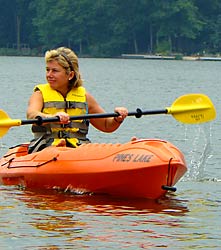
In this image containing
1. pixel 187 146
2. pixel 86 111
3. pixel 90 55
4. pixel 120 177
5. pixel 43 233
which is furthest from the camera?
pixel 90 55

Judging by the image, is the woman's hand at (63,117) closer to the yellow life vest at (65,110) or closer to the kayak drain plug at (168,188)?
the yellow life vest at (65,110)

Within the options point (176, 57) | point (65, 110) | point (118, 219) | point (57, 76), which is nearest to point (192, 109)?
point (65, 110)

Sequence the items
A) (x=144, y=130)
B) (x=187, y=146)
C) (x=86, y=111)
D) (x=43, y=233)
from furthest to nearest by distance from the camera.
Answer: (x=144, y=130), (x=187, y=146), (x=86, y=111), (x=43, y=233)

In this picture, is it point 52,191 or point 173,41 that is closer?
point 52,191

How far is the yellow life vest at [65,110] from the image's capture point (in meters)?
11.5

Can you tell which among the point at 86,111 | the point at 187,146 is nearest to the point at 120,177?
the point at 86,111

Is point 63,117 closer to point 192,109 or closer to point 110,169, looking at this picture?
point 110,169

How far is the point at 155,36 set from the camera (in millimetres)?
92312

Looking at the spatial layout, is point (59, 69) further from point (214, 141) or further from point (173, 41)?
point (173, 41)

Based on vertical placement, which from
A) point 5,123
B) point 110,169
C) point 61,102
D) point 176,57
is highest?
point 61,102

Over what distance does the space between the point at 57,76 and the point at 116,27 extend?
8088 cm

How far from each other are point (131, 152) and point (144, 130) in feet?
33.9

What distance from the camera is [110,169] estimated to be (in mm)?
10766

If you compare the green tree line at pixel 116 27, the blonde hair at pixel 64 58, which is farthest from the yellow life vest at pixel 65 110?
the green tree line at pixel 116 27
